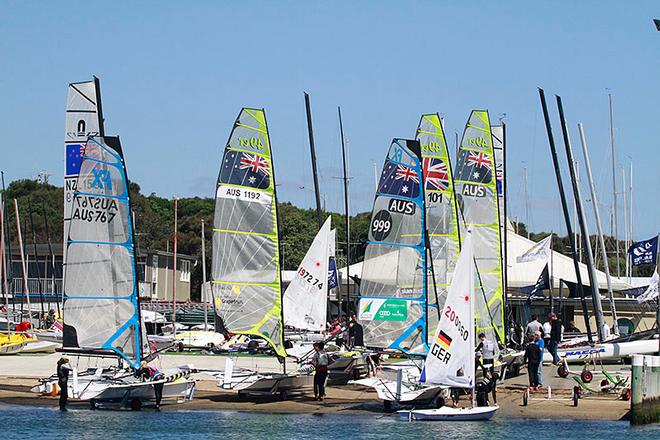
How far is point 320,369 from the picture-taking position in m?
25.8

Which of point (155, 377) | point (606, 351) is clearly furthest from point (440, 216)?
point (155, 377)

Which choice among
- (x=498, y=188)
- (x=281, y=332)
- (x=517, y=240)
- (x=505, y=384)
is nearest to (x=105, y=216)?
(x=281, y=332)

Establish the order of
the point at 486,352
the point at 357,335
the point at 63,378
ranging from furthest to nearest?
the point at 357,335, the point at 486,352, the point at 63,378

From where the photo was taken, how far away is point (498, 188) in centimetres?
3756

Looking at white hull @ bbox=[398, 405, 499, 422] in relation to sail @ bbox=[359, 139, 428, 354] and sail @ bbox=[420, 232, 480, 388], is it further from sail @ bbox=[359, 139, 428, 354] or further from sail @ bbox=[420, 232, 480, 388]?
sail @ bbox=[359, 139, 428, 354]

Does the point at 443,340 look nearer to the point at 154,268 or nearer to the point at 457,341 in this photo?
the point at 457,341

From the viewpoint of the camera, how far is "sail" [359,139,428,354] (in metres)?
27.4

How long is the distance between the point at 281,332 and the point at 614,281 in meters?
28.0

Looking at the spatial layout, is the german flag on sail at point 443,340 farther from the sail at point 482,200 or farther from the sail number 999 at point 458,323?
the sail at point 482,200

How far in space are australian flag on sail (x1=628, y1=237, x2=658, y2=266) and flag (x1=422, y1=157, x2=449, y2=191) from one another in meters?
8.92

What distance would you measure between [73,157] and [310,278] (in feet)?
24.3

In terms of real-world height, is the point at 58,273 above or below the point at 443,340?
above

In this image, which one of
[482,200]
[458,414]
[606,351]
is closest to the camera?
[458,414]

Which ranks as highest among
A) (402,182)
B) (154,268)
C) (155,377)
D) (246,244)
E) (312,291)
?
(402,182)
